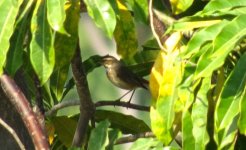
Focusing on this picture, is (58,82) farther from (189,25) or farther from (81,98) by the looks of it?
(189,25)

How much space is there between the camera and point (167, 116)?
1.88 meters

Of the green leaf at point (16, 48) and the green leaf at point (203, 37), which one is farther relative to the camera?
the green leaf at point (16, 48)

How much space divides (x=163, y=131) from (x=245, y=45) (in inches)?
11.8

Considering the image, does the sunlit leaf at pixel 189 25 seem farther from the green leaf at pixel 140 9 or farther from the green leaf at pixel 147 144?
the green leaf at pixel 147 144

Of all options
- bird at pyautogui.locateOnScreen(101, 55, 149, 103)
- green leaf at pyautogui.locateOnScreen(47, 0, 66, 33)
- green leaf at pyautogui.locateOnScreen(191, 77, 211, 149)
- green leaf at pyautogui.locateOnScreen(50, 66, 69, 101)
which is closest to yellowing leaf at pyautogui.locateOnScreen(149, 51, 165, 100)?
green leaf at pyautogui.locateOnScreen(191, 77, 211, 149)

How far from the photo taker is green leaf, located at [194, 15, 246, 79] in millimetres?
1575

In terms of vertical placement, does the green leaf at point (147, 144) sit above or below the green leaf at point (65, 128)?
above

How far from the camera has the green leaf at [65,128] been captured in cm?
262

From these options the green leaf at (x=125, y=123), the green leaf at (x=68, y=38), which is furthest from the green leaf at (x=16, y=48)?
the green leaf at (x=125, y=123)

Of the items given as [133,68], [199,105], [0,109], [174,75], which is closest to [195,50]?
[199,105]

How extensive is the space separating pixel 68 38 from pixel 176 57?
1.01ft

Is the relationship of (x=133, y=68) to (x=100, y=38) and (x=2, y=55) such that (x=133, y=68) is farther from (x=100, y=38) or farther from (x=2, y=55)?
(x=100, y=38)

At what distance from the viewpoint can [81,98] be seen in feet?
7.42

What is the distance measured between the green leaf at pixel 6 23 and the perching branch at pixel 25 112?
301 millimetres
